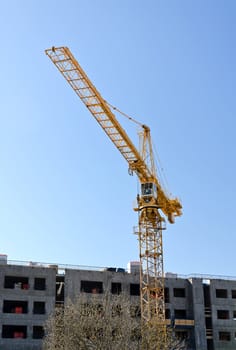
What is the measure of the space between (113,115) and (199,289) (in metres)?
27.8

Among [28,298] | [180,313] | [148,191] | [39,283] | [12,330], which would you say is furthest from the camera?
[180,313]

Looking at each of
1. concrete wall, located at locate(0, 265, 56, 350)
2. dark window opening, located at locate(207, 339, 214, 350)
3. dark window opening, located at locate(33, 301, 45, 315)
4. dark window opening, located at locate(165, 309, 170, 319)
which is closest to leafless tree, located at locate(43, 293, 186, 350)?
concrete wall, located at locate(0, 265, 56, 350)

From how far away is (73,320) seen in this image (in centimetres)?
4206

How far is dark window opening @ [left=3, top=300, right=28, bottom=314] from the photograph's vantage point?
227ft

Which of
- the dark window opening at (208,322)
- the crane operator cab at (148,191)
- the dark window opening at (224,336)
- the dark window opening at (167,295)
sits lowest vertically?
the dark window opening at (224,336)

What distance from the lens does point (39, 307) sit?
70.7 metres

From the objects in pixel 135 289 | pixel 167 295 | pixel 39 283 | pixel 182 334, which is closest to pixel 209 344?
pixel 182 334

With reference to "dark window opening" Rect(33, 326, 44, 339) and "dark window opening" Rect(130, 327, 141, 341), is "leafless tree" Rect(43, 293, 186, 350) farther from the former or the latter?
"dark window opening" Rect(33, 326, 44, 339)

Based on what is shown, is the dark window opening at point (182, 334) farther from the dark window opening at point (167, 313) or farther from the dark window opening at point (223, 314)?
the dark window opening at point (223, 314)

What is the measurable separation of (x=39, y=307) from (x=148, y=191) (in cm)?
2023

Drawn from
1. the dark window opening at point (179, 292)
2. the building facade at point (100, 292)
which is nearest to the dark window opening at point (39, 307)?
the building facade at point (100, 292)

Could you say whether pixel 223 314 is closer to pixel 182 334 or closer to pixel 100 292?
pixel 182 334

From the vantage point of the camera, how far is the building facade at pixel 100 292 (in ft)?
224

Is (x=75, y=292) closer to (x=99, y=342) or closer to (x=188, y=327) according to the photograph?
(x=188, y=327)
